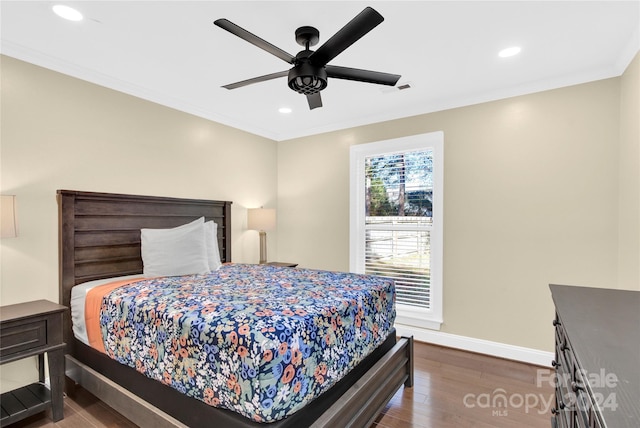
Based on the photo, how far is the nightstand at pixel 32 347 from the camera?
2.00 metres

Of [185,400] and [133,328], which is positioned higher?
[133,328]

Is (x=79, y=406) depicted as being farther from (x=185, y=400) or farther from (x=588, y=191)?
(x=588, y=191)

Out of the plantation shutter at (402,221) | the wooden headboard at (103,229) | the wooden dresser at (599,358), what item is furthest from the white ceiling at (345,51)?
the wooden dresser at (599,358)

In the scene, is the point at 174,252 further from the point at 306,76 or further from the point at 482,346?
the point at 482,346

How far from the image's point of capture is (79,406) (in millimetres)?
2342

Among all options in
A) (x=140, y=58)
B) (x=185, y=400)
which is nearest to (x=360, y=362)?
(x=185, y=400)

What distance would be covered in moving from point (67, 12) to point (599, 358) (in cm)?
311

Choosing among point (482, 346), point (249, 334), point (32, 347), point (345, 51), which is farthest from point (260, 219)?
point (482, 346)

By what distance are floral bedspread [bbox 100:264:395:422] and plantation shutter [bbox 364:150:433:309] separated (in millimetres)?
1294

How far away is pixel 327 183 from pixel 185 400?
3146mm

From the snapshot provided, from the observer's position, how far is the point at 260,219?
4148mm

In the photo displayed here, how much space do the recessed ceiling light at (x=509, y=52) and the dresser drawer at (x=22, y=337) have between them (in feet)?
12.6

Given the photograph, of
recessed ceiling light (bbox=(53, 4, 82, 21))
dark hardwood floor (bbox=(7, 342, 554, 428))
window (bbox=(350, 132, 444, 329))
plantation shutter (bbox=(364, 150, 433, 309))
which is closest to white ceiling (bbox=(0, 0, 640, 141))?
recessed ceiling light (bbox=(53, 4, 82, 21))

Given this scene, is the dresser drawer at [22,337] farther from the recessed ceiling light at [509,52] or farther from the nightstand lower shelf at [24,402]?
the recessed ceiling light at [509,52]
